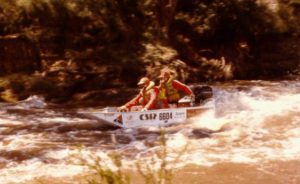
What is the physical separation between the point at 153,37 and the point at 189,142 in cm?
853

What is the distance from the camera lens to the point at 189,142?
1058 cm

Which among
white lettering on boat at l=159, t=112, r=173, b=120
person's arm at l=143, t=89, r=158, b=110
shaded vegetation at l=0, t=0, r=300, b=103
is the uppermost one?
shaded vegetation at l=0, t=0, r=300, b=103

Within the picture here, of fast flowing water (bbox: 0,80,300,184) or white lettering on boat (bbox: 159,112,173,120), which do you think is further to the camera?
white lettering on boat (bbox: 159,112,173,120)

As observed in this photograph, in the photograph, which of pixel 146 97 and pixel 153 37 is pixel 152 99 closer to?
pixel 146 97

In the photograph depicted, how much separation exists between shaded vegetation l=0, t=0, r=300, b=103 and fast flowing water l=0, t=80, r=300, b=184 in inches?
112

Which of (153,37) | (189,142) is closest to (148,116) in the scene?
(189,142)

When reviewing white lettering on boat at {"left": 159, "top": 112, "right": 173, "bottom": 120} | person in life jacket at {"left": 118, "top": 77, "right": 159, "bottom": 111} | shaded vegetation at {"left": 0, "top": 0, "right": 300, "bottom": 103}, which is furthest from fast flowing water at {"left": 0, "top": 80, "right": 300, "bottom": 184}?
shaded vegetation at {"left": 0, "top": 0, "right": 300, "bottom": 103}

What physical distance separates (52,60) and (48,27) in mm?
1642

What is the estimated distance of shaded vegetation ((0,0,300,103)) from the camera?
57.5ft

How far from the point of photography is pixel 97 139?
1164 cm

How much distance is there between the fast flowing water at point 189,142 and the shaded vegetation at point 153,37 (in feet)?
9.31

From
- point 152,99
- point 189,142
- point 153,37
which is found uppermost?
point 153,37

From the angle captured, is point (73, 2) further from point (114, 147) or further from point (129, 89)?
point (114, 147)

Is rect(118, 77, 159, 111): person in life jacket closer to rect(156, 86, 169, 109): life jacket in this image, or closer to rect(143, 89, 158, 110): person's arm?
rect(143, 89, 158, 110): person's arm
